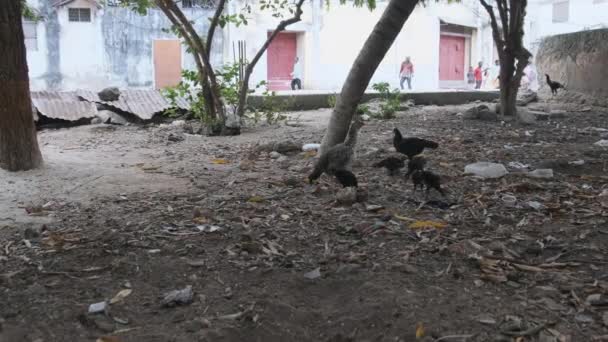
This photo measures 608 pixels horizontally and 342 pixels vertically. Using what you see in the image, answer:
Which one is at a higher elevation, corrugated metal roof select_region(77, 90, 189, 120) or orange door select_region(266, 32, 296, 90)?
orange door select_region(266, 32, 296, 90)

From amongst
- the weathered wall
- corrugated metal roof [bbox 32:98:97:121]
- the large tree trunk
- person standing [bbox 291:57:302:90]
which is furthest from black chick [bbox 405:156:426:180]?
person standing [bbox 291:57:302:90]

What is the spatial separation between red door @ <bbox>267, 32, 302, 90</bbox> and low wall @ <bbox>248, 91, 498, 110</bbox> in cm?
904

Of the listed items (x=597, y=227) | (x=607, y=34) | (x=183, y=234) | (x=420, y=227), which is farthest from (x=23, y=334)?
(x=607, y=34)

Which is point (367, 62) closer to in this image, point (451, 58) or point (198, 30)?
point (198, 30)

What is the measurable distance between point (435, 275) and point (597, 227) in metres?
1.19

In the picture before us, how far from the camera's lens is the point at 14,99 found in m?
4.70

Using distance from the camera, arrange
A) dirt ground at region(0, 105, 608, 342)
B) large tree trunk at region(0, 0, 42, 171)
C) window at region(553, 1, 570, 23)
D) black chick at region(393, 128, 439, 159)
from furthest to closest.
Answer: window at region(553, 1, 570, 23) < large tree trunk at region(0, 0, 42, 171) < black chick at region(393, 128, 439, 159) < dirt ground at region(0, 105, 608, 342)

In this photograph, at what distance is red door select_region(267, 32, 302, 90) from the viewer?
2095 cm

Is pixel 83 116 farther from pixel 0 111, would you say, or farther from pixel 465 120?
pixel 465 120

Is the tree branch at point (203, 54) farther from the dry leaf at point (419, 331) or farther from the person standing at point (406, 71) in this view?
the person standing at point (406, 71)

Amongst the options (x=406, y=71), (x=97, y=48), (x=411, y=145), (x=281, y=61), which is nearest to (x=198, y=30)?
(x=281, y=61)

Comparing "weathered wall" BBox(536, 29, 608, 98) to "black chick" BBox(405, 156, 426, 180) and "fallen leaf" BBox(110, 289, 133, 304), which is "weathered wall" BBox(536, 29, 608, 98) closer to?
"black chick" BBox(405, 156, 426, 180)

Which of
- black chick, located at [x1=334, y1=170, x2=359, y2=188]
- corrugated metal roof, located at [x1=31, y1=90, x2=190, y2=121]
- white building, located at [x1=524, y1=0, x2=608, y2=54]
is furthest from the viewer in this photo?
white building, located at [x1=524, y1=0, x2=608, y2=54]

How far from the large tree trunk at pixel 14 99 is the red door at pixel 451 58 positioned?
20.6 m
